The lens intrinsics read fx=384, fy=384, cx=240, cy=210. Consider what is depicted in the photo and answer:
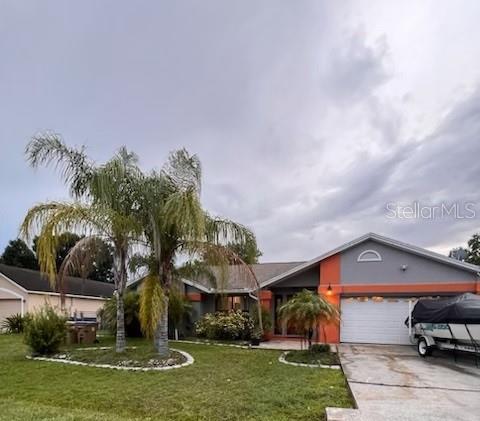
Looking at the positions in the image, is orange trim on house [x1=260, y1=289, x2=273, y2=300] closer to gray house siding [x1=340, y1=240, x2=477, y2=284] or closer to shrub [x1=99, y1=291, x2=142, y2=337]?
gray house siding [x1=340, y1=240, x2=477, y2=284]

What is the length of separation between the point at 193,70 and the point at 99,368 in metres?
9.05

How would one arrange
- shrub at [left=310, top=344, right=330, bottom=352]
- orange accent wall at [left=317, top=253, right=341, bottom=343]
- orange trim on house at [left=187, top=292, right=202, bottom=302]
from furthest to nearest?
orange trim on house at [left=187, top=292, right=202, bottom=302], orange accent wall at [left=317, top=253, right=341, bottom=343], shrub at [left=310, top=344, right=330, bottom=352]

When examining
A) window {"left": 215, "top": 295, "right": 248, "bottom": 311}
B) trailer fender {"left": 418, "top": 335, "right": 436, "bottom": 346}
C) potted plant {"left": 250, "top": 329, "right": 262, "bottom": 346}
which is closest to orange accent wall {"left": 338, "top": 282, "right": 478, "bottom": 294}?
trailer fender {"left": 418, "top": 335, "right": 436, "bottom": 346}

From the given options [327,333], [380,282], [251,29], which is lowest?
[327,333]

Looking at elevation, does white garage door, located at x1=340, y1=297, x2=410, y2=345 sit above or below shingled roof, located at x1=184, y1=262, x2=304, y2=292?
below

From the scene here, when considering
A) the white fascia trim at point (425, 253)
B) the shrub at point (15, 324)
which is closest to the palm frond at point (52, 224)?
the white fascia trim at point (425, 253)

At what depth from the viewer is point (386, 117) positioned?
514 inches

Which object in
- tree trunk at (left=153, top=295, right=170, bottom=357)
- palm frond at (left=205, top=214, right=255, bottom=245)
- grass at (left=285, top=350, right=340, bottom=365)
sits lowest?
grass at (left=285, top=350, right=340, bottom=365)

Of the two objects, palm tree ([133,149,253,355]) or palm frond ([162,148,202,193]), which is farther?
palm frond ([162,148,202,193])

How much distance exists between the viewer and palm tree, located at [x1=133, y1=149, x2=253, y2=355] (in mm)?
10719

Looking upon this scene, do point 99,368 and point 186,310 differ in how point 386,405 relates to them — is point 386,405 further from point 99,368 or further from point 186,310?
point 186,310

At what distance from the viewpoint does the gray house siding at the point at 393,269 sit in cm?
1552

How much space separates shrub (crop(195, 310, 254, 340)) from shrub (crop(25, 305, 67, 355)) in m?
6.88

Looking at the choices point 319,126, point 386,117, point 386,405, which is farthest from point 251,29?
point 386,405
